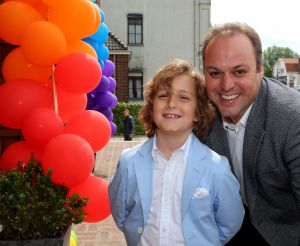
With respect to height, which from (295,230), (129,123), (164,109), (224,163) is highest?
(164,109)

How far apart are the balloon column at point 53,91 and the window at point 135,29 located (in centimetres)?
1919

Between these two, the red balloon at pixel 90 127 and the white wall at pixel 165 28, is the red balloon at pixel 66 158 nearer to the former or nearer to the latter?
the red balloon at pixel 90 127

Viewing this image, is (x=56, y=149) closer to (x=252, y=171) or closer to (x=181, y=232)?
(x=181, y=232)

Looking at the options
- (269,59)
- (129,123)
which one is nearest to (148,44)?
(129,123)

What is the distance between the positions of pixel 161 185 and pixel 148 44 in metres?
20.4

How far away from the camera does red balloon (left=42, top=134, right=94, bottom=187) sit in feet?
9.38

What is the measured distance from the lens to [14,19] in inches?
125

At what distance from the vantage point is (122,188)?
94.7 inches

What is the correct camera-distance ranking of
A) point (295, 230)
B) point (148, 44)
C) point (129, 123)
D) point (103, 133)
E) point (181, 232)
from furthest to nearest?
point (148, 44)
point (129, 123)
point (103, 133)
point (295, 230)
point (181, 232)

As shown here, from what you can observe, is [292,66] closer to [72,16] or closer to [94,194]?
[72,16]

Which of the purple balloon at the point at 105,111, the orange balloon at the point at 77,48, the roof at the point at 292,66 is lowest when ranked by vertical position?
the roof at the point at 292,66

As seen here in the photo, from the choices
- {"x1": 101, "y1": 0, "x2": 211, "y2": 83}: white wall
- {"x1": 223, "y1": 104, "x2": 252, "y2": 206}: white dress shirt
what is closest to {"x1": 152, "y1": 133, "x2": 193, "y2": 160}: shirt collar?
{"x1": 223, "y1": 104, "x2": 252, "y2": 206}: white dress shirt

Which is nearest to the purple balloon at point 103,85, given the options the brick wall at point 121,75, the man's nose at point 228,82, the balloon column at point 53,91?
the balloon column at point 53,91

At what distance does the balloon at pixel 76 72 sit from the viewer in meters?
3.24
